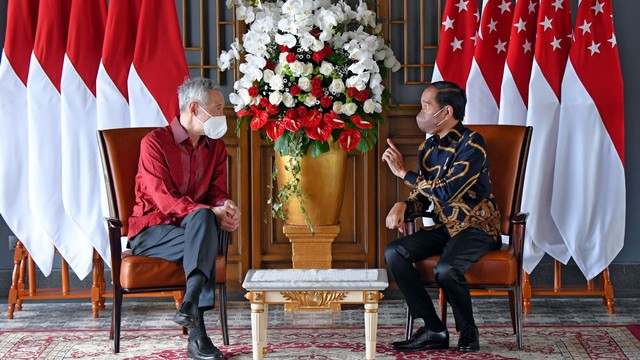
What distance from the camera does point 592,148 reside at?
5211 mm

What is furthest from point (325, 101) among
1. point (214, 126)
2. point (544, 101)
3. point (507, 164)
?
point (544, 101)

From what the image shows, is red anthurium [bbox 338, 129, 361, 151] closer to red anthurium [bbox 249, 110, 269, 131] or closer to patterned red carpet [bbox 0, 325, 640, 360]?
red anthurium [bbox 249, 110, 269, 131]

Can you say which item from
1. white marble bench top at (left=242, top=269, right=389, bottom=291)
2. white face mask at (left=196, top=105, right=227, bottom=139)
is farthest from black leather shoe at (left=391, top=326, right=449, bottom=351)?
white face mask at (left=196, top=105, right=227, bottom=139)

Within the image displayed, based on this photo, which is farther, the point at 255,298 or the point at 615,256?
the point at 615,256

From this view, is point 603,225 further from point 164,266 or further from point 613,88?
point 164,266

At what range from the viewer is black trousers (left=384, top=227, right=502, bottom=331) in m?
4.23

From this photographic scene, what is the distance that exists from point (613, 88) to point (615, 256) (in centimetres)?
93

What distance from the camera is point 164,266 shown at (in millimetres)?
4188

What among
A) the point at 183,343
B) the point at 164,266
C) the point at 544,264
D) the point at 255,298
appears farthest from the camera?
the point at 544,264

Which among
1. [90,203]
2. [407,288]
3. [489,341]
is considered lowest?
[489,341]

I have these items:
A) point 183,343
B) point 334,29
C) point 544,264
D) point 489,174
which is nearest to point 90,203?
point 183,343

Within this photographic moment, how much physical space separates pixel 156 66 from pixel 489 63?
71.7 inches

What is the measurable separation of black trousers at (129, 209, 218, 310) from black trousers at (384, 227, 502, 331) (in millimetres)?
821

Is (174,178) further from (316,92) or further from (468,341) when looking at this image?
(468,341)
